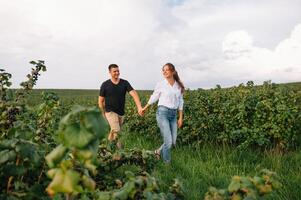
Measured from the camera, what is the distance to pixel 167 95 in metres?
9.80

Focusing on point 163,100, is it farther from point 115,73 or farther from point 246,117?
point 246,117

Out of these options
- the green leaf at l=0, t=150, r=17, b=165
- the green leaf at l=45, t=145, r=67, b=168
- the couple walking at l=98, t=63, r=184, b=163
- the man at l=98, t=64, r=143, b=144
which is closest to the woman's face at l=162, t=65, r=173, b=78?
Answer: the couple walking at l=98, t=63, r=184, b=163

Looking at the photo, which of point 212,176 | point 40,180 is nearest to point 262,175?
point 40,180

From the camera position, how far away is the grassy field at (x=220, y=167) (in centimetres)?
701

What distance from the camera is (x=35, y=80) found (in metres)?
4.68

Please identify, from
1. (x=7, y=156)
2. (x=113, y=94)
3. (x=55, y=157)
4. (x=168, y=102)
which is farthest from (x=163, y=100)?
(x=55, y=157)

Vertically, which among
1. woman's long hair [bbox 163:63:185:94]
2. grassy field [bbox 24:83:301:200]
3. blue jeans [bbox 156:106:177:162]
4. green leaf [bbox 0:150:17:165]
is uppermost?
woman's long hair [bbox 163:63:185:94]

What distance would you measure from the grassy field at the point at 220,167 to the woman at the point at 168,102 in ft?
1.24

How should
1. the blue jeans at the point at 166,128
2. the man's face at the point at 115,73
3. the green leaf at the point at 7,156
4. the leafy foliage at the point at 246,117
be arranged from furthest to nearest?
the leafy foliage at the point at 246,117, the man's face at the point at 115,73, the blue jeans at the point at 166,128, the green leaf at the point at 7,156

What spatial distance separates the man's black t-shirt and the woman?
879 mm

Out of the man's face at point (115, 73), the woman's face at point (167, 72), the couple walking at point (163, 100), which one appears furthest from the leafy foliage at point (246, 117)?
the man's face at point (115, 73)

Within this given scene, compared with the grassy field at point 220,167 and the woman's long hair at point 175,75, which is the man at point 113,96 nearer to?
the woman's long hair at point 175,75

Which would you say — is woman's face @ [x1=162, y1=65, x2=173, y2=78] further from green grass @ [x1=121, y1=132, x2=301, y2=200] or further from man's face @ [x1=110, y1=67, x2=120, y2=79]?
green grass @ [x1=121, y1=132, x2=301, y2=200]

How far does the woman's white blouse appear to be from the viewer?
980 centimetres
